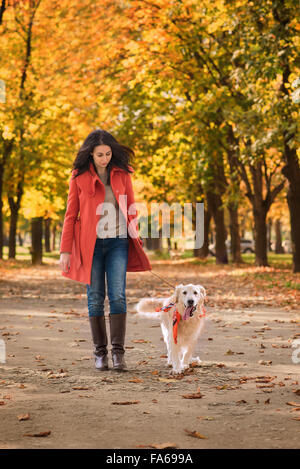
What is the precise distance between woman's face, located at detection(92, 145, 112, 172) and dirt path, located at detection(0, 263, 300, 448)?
1.95 metres

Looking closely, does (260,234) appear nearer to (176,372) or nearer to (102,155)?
(102,155)

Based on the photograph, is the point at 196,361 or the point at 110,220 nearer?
the point at 110,220

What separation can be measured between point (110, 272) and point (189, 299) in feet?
2.65

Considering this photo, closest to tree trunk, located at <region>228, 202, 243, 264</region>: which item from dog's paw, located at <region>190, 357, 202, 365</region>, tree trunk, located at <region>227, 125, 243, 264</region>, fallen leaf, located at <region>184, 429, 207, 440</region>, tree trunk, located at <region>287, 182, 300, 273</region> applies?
tree trunk, located at <region>227, 125, 243, 264</region>

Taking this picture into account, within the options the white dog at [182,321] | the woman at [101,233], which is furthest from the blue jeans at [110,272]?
the white dog at [182,321]

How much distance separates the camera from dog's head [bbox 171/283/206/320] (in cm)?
577

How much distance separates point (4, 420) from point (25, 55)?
65.4 ft

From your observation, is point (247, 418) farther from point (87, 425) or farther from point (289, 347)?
point (289, 347)

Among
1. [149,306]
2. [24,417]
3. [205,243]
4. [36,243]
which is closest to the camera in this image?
[24,417]

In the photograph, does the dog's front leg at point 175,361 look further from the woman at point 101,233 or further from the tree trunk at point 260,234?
the tree trunk at point 260,234

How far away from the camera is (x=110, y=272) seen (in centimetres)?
605

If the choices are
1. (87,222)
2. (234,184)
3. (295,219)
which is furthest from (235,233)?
(87,222)
